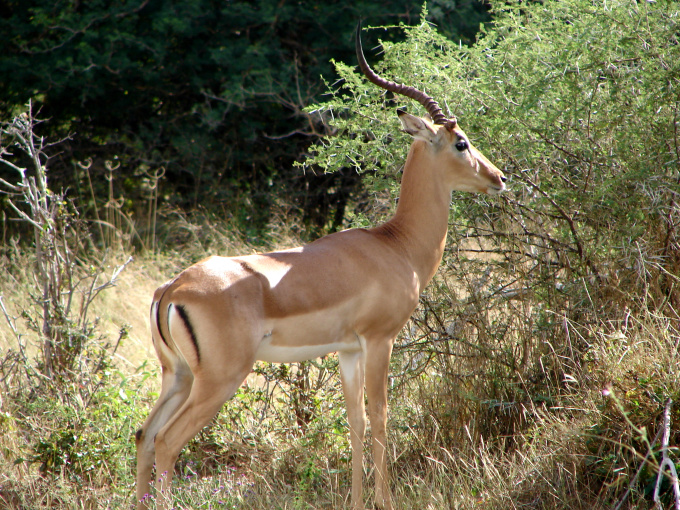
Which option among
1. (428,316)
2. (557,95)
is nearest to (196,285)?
(428,316)

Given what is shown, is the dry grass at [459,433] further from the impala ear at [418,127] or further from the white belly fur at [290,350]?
the impala ear at [418,127]

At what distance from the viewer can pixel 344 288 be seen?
365 centimetres

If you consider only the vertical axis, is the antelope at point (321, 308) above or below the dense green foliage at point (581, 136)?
below

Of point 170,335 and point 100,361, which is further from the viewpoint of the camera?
point 100,361

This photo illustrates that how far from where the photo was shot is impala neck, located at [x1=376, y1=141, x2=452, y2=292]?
13.4ft

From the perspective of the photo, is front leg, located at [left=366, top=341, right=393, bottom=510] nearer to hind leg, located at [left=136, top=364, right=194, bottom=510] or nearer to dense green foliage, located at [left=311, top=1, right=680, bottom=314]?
hind leg, located at [left=136, top=364, right=194, bottom=510]

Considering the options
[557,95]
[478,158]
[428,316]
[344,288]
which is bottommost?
[428,316]

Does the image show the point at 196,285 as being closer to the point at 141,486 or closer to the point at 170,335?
the point at 170,335

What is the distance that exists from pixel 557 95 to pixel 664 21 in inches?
25.9

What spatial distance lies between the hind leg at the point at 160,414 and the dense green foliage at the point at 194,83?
468 cm

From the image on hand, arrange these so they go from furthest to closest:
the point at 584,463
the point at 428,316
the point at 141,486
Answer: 1. the point at 428,316
2. the point at 141,486
3. the point at 584,463

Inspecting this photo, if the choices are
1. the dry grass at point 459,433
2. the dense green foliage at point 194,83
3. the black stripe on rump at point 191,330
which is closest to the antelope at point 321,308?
the black stripe on rump at point 191,330

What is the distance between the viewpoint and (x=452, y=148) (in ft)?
13.5

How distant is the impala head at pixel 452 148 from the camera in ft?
13.2
